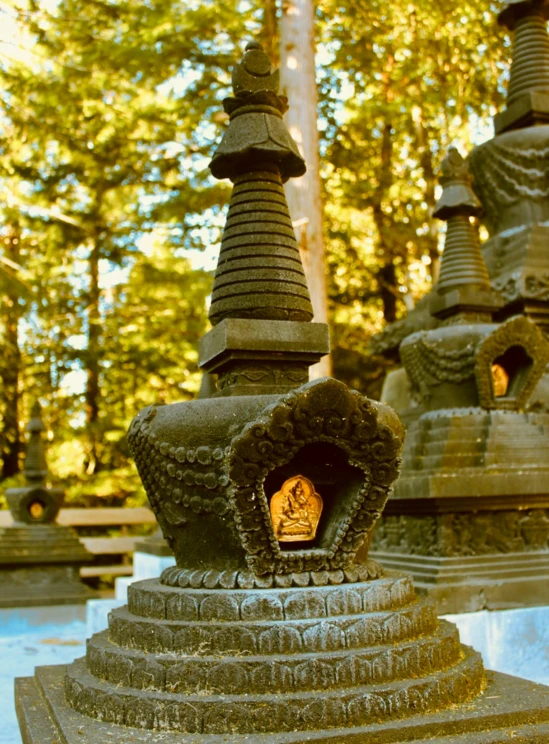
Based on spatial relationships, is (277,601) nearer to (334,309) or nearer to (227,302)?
(227,302)

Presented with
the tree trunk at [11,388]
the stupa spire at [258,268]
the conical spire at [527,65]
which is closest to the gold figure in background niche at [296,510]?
the stupa spire at [258,268]

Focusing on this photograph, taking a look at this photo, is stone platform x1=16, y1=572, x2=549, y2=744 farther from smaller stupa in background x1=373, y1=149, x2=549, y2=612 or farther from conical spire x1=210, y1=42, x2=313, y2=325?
smaller stupa in background x1=373, y1=149, x2=549, y2=612

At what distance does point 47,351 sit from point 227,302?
14.7 metres

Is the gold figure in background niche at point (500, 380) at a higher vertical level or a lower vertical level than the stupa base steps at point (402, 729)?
higher

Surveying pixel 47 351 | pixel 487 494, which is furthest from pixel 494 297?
pixel 47 351

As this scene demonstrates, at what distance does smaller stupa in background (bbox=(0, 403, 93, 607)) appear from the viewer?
10055 millimetres

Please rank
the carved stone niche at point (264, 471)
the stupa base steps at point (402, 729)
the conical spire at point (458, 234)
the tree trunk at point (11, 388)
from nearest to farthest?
the stupa base steps at point (402, 729), the carved stone niche at point (264, 471), the conical spire at point (458, 234), the tree trunk at point (11, 388)

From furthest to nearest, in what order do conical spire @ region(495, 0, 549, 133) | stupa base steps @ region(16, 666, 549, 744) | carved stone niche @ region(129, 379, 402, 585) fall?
1. conical spire @ region(495, 0, 549, 133)
2. carved stone niche @ region(129, 379, 402, 585)
3. stupa base steps @ region(16, 666, 549, 744)

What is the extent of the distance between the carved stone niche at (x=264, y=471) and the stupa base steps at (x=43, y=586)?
6.41m

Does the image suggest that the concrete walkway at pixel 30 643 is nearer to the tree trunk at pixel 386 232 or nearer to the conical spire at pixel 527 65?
the conical spire at pixel 527 65

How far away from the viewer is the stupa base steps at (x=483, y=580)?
6.12m

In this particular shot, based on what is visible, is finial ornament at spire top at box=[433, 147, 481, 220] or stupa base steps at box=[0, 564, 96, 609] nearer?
finial ornament at spire top at box=[433, 147, 481, 220]

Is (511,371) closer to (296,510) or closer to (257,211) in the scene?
(257,211)

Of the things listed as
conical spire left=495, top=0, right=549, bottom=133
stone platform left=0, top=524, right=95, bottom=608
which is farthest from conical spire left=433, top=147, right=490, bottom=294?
stone platform left=0, top=524, right=95, bottom=608
